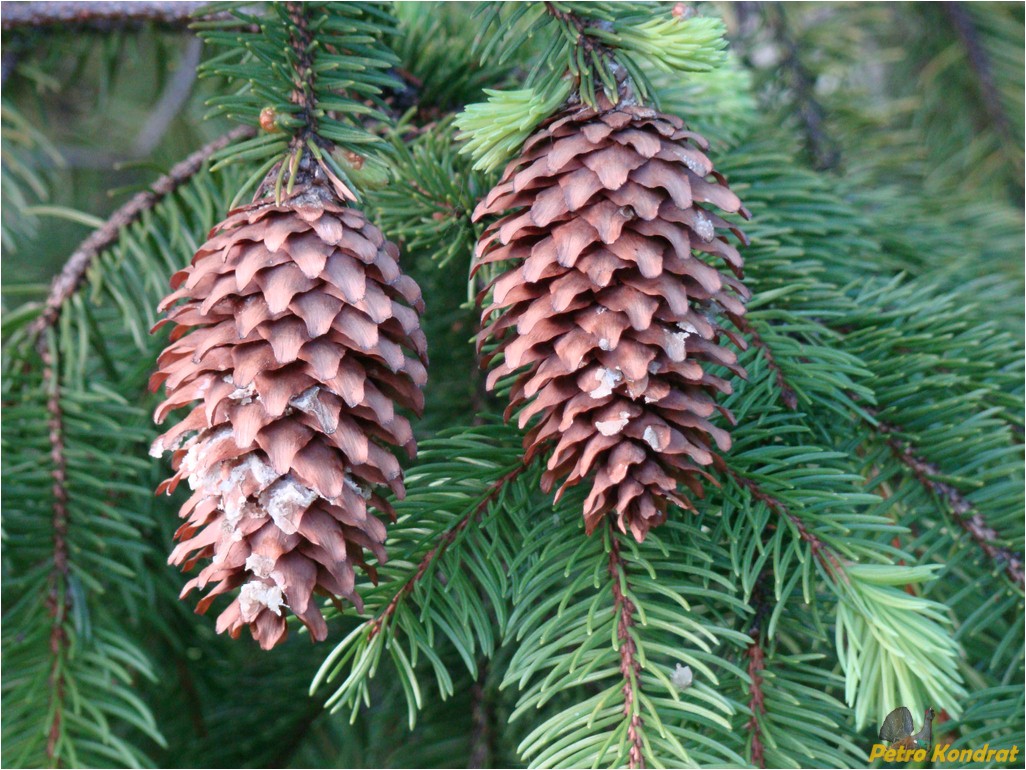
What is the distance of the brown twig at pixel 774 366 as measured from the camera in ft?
1.78

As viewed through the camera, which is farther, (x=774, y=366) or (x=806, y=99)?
(x=806, y=99)

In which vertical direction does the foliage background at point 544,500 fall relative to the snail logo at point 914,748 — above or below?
above

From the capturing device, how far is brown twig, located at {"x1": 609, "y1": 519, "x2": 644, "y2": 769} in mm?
452

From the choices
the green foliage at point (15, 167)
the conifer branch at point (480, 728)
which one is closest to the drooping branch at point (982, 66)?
the conifer branch at point (480, 728)

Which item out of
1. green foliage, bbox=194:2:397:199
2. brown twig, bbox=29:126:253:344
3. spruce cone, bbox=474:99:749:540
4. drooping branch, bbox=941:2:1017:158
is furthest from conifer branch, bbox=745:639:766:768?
drooping branch, bbox=941:2:1017:158

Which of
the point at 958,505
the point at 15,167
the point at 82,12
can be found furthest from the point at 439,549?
the point at 15,167

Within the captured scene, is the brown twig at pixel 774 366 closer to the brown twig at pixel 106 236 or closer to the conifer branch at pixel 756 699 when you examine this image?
the conifer branch at pixel 756 699

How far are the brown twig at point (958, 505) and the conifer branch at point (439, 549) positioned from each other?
0.84ft


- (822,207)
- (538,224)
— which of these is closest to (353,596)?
(538,224)

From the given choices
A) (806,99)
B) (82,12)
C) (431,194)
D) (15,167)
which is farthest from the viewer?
(806,99)

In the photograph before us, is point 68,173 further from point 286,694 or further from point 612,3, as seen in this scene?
→ point 612,3

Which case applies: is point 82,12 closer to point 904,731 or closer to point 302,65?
point 302,65

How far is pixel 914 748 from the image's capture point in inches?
20.1

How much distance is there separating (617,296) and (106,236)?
443 millimetres
